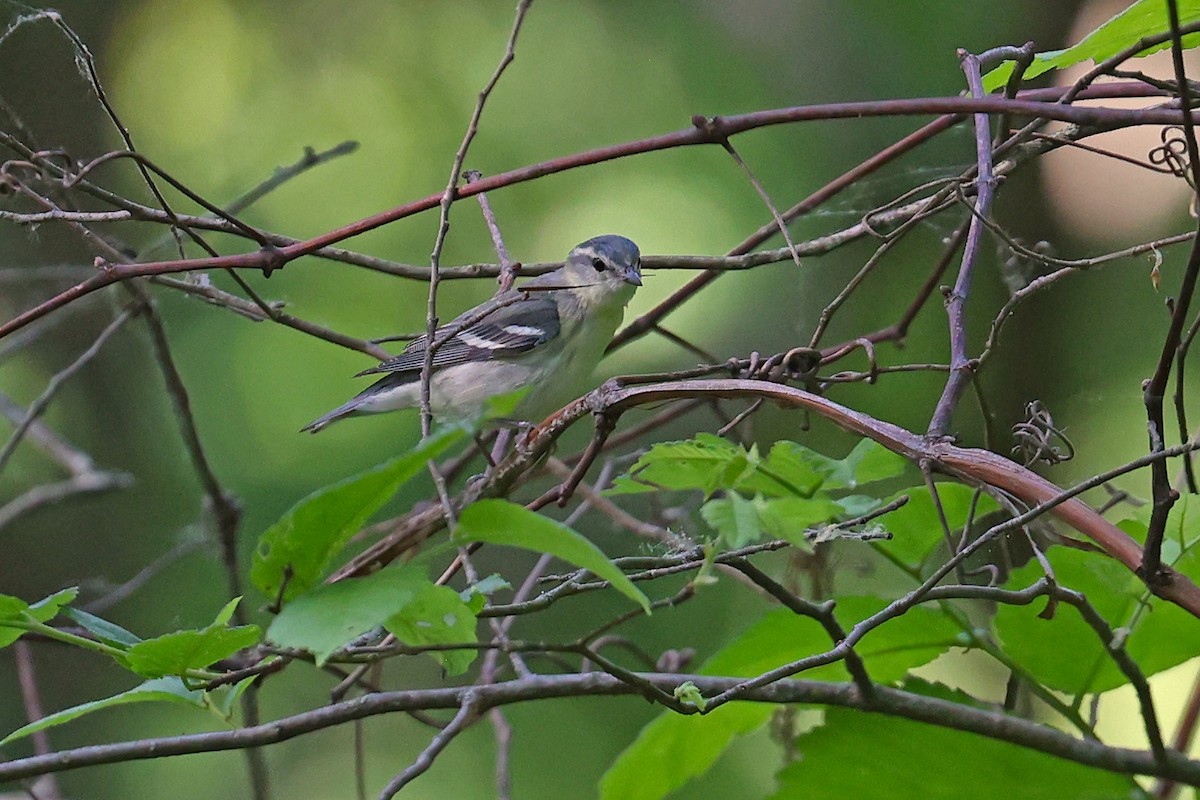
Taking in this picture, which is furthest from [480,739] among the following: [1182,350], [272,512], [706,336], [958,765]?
[1182,350]

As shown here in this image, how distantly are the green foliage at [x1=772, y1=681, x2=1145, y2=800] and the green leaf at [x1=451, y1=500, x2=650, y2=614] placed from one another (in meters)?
0.63

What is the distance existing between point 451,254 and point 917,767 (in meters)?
2.84

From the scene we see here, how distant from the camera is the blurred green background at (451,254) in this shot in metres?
3.23

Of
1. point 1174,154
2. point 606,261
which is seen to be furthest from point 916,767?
point 606,261

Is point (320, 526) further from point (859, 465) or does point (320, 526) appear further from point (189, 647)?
point (859, 465)

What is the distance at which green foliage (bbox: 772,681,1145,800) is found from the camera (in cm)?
112

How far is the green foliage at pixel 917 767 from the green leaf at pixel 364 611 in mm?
605

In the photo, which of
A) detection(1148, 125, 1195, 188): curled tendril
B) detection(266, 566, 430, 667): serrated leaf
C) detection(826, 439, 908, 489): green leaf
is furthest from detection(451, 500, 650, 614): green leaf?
detection(1148, 125, 1195, 188): curled tendril

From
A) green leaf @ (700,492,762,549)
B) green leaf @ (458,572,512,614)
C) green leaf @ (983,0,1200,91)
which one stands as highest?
green leaf @ (983,0,1200,91)

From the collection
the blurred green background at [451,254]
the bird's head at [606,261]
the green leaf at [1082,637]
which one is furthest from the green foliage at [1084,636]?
the blurred green background at [451,254]

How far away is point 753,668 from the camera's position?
49.4 inches

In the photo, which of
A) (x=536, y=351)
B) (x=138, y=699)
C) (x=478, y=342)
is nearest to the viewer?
(x=138, y=699)

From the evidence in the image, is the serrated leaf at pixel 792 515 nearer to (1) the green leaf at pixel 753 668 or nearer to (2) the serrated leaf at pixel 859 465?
(2) the serrated leaf at pixel 859 465

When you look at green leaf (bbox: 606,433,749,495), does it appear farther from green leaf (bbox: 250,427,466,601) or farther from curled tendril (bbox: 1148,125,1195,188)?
curled tendril (bbox: 1148,125,1195,188)
